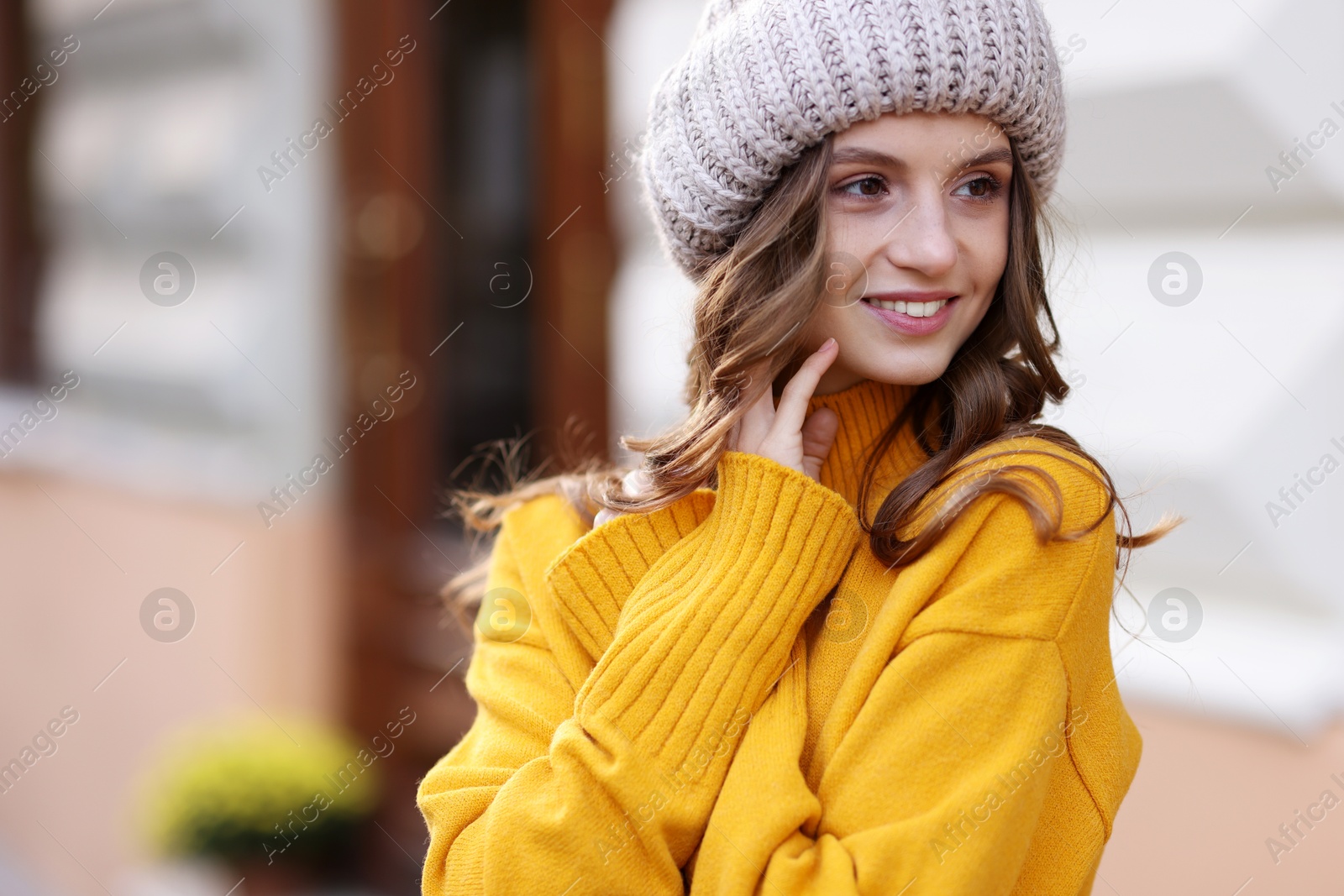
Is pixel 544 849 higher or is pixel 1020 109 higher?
pixel 1020 109

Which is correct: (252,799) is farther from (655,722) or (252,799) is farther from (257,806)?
(655,722)

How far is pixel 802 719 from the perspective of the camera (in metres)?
1.33

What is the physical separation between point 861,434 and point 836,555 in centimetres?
A: 23

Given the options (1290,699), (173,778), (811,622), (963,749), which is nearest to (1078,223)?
(1290,699)

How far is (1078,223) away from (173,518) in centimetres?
369

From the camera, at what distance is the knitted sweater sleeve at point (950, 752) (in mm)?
1197

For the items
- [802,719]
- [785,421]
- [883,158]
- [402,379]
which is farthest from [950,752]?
[402,379]

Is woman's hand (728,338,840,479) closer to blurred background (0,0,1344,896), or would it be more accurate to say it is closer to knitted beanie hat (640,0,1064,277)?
knitted beanie hat (640,0,1064,277)

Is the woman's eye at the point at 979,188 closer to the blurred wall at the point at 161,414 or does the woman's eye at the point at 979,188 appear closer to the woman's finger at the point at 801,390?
the woman's finger at the point at 801,390

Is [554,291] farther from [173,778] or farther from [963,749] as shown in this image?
[963,749]

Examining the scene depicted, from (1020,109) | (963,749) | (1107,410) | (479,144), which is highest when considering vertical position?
(479,144)

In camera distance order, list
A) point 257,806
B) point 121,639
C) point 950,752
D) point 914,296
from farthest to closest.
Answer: point 121,639 → point 257,806 → point 914,296 → point 950,752

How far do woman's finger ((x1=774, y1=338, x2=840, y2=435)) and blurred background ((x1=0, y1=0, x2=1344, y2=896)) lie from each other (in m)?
0.69

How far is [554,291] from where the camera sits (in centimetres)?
366
